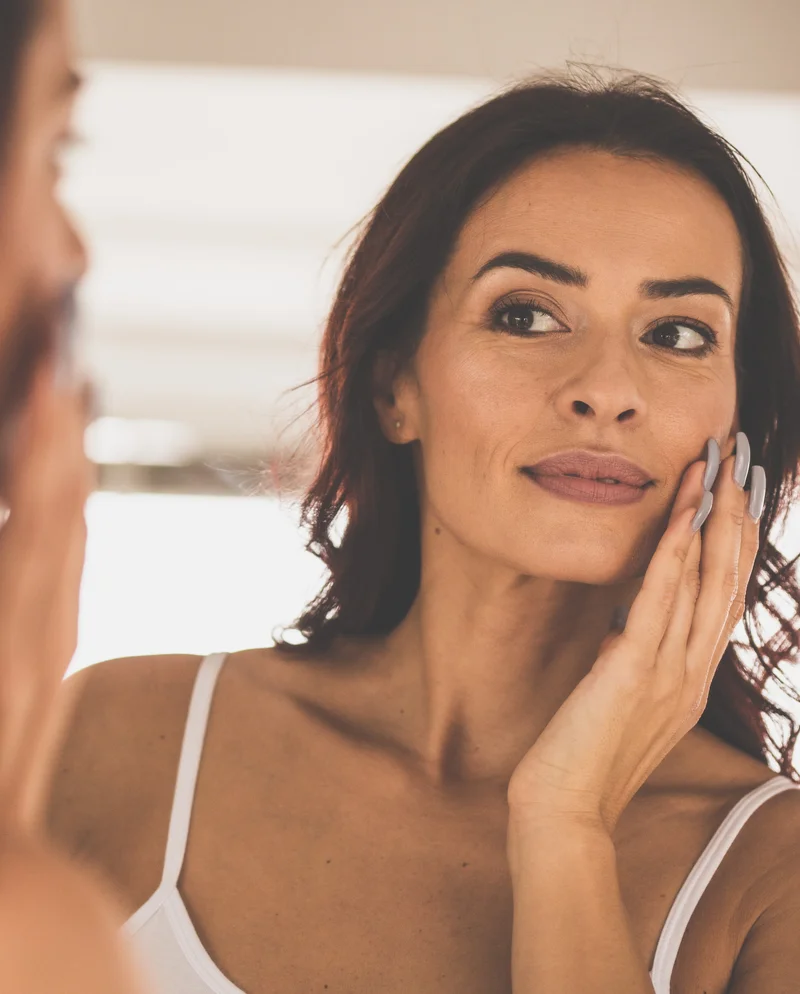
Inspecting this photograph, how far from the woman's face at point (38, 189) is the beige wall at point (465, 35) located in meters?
2.80

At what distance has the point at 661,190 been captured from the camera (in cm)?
139

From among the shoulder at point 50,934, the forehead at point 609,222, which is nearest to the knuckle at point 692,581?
the forehead at point 609,222

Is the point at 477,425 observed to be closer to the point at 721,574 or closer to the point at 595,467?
the point at 595,467

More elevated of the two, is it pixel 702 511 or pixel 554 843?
pixel 702 511

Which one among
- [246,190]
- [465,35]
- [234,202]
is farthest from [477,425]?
[234,202]

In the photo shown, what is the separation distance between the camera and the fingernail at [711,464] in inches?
51.8

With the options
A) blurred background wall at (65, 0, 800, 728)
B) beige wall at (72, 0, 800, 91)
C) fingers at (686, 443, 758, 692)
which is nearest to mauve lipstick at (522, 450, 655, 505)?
Result: fingers at (686, 443, 758, 692)

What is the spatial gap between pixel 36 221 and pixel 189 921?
1.04 metres

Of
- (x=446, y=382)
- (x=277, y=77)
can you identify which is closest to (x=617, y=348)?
(x=446, y=382)

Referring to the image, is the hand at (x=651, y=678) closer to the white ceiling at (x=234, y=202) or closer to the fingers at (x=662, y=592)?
the fingers at (x=662, y=592)

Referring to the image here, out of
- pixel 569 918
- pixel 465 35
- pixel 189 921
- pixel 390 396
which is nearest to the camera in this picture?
pixel 569 918

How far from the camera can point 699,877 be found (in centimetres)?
125

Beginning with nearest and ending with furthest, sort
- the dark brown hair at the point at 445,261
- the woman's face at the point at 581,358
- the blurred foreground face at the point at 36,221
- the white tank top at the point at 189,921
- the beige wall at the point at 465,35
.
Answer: the blurred foreground face at the point at 36,221
the white tank top at the point at 189,921
the woman's face at the point at 581,358
the dark brown hair at the point at 445,261
the beige wall at the point at 465,35

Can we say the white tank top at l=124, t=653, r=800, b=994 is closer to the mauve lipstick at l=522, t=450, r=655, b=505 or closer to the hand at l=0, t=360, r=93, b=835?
the mauve lipstick at l=522, t=450, r=655, b=505
